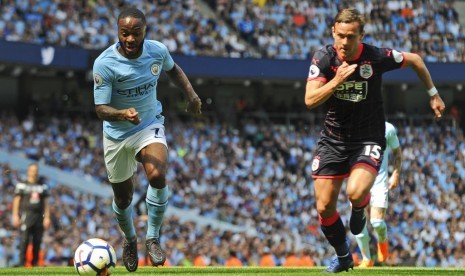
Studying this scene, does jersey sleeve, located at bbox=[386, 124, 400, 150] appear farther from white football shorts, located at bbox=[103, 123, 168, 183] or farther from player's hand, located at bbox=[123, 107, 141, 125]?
player's hand, located at bbox=[123, 107, 141, 125]

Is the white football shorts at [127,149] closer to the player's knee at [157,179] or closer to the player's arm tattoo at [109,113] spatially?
the player's knee at [157,179]

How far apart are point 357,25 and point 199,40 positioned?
21.3 m

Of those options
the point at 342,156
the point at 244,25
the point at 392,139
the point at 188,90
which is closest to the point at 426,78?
the point at 342,156

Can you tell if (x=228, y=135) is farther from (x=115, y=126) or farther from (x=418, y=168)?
(x=115, y=126)

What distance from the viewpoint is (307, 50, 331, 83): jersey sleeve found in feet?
30.3

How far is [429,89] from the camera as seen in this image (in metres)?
9.76

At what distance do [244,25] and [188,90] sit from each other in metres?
20.8

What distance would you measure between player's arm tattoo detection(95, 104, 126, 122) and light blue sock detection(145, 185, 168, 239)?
3.20ft

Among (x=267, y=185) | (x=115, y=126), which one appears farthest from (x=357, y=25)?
(x=267, y=185)

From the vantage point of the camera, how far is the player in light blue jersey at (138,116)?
10047mm

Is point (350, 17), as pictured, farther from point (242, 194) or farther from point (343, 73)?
point (242, 194)

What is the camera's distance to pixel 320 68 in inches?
366

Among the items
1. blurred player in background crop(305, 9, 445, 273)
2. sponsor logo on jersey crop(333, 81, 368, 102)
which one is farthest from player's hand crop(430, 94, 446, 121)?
sponsor logo on jersey crop(333, 81, 368, 102)

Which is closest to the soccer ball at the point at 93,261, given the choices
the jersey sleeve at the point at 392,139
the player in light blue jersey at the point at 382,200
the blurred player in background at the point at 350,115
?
the blurred player in background at the point at 350,115
